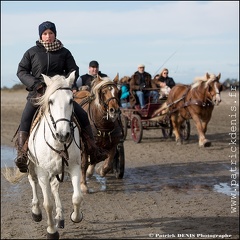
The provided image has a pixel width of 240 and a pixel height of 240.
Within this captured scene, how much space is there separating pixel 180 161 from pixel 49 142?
31.5 feet

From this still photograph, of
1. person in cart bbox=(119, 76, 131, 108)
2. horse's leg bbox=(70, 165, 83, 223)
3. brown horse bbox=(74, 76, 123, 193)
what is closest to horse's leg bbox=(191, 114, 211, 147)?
person in cart bbox=(119, 76, 131, 108)

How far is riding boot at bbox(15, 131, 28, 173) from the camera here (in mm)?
5144

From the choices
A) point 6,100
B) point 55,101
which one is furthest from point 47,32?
point 6,100

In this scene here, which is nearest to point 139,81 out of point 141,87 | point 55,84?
point 141,87

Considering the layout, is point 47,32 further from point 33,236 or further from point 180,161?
point 180,161

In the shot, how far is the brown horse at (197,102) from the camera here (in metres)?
14.9

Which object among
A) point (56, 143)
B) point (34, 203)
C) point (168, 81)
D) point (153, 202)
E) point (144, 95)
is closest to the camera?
point (56, 143)

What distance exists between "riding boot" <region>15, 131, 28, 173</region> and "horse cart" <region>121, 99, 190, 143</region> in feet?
34.4

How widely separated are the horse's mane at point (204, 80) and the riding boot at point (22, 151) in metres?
10.2

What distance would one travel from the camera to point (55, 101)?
432cm

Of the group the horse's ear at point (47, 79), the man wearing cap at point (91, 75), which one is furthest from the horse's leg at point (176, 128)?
the horse's ear at point (47, 79)

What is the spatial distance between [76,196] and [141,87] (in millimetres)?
10543

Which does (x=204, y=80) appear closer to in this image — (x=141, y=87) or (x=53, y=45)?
(x=141, y=87)

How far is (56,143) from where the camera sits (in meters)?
4.70
